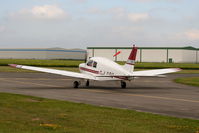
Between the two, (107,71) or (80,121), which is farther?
(107,71)

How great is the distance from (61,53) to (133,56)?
144 m

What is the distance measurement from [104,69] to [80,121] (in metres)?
16.0

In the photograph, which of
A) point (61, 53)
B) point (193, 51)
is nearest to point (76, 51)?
point (61, 53)

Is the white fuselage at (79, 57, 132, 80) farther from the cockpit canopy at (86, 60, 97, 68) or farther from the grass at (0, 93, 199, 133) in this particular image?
the grass at (0, 93, 199, 133)

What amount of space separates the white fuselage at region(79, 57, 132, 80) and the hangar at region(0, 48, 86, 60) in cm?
13470

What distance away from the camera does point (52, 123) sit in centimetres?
1252

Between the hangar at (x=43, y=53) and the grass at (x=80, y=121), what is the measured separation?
149 metres

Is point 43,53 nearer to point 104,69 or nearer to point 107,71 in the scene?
point 104,69

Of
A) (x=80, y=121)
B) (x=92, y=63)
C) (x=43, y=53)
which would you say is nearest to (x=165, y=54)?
(x=43, y=53)

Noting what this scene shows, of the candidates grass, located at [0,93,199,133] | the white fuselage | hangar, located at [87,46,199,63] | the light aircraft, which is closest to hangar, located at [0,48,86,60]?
hangar, located at [87,46,199,63]

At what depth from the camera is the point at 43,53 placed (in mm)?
164625

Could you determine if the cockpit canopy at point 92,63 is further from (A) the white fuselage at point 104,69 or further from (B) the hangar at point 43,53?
(B) the hangar at point 43,53

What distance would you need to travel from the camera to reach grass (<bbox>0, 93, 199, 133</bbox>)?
11.5 metres

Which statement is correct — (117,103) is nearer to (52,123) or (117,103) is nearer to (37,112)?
(37,112)
